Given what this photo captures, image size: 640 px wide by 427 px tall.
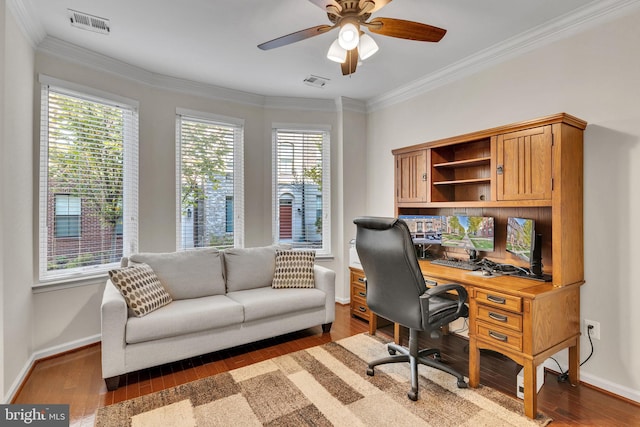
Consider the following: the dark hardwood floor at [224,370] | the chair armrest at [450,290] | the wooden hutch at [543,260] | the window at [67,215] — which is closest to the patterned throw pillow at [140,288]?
the dark hardwood floor at [224,370]

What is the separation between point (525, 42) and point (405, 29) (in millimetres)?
1417

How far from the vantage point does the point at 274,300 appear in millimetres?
2992

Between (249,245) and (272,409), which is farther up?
(249,245)

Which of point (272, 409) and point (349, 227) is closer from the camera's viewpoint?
point (272, 409)

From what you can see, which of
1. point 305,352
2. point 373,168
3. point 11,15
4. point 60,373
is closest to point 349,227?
point 373,168

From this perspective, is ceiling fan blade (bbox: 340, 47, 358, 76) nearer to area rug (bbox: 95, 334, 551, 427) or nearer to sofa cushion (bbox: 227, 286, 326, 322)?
sofa cushion (bbox: 227, 286, 326, 322)

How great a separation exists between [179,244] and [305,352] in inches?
74.5

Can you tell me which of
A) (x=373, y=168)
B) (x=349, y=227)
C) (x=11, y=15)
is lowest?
(x=349, y=227)

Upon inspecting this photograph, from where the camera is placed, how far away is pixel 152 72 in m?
3.45

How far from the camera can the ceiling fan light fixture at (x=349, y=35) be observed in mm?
1918

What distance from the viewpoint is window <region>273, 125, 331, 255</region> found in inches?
171

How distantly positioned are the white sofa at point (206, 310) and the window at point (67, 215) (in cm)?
55

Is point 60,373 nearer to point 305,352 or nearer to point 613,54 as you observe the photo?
point 305,352

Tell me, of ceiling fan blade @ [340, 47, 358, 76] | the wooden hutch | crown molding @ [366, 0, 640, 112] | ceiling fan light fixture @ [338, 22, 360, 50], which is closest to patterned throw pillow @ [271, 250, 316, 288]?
the wooden hutch
